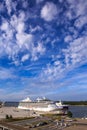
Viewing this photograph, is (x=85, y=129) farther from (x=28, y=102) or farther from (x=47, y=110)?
(x=28, y=102)

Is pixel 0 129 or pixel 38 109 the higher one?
pixel 38 109

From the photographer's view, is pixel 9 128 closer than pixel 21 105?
Yes

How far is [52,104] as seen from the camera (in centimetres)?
14425

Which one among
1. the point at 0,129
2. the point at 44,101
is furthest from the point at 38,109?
the point at 0,129

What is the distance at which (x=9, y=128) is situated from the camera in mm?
56688

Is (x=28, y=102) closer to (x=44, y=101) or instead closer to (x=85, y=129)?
(x=44, y=101)

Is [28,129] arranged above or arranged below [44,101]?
below

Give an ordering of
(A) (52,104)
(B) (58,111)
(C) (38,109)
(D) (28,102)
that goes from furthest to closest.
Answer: (D) (28,102) → (C) (38,109) → (A) (52,104) → (B) (58,111)

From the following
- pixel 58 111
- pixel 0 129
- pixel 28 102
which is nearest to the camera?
pixel 0 129

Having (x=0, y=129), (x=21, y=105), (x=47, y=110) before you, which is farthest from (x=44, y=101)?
(x=0, y=129)

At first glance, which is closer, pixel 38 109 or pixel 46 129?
pixel 46 129

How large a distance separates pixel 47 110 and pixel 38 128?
86746mm

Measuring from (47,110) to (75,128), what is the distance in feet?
286

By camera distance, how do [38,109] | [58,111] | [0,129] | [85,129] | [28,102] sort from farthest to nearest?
1. [28,102]
2. [38,109]
3. [58,111]
4. [0,129]
5. [85,129]
